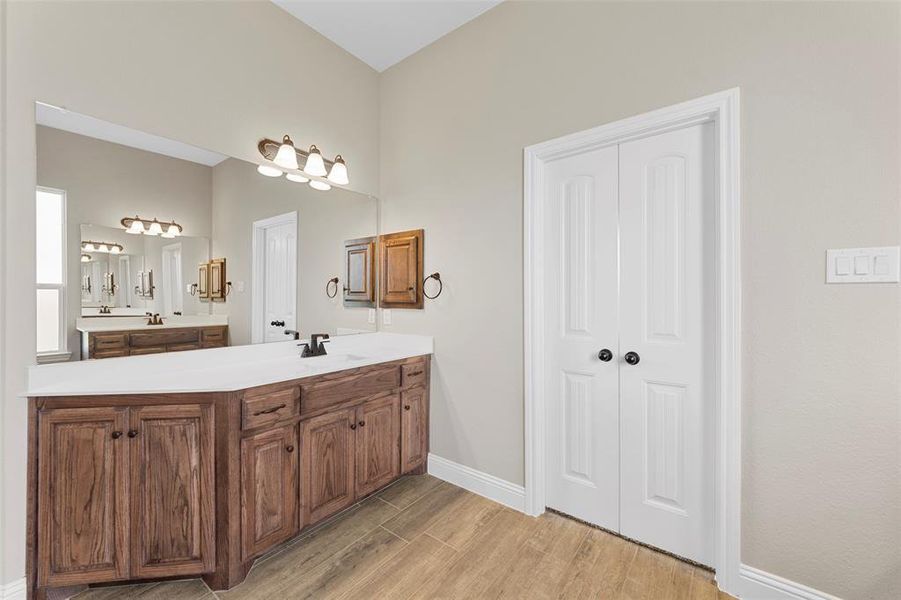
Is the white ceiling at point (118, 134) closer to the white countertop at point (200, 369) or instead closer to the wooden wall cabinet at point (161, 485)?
the white countertop at point (200, 369)

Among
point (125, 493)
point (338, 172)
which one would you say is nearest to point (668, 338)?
point (338, 172)

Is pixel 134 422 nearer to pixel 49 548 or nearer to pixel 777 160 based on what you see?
pixel 49 548

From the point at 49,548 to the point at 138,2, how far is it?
2.40m

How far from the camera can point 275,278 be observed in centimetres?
→ 238

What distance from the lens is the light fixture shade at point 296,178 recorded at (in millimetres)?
2365

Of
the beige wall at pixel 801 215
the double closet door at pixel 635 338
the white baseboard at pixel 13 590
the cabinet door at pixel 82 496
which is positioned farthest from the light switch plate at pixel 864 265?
the white baseboard at pixel 13 590

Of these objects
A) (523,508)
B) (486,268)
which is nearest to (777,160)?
(486,268)

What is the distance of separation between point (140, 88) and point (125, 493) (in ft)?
5.97

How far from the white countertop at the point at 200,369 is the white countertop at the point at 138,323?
16cm

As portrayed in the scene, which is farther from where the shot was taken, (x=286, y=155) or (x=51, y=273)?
(x=286, y=155)

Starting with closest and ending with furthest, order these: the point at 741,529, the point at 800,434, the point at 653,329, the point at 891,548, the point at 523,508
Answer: the point at 891,548 < the point at 800,434 < the point at 741,529 < the point at 653,329 < the point at 523,508

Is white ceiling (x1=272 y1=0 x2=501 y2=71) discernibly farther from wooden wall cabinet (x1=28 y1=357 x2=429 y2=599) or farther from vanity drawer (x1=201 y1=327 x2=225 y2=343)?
wooden wall cabinet (x1=28 y1=357 x2=429 y2=599)

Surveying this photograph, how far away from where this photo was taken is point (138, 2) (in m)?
1.73

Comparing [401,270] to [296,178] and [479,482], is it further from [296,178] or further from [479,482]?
[479,482]
